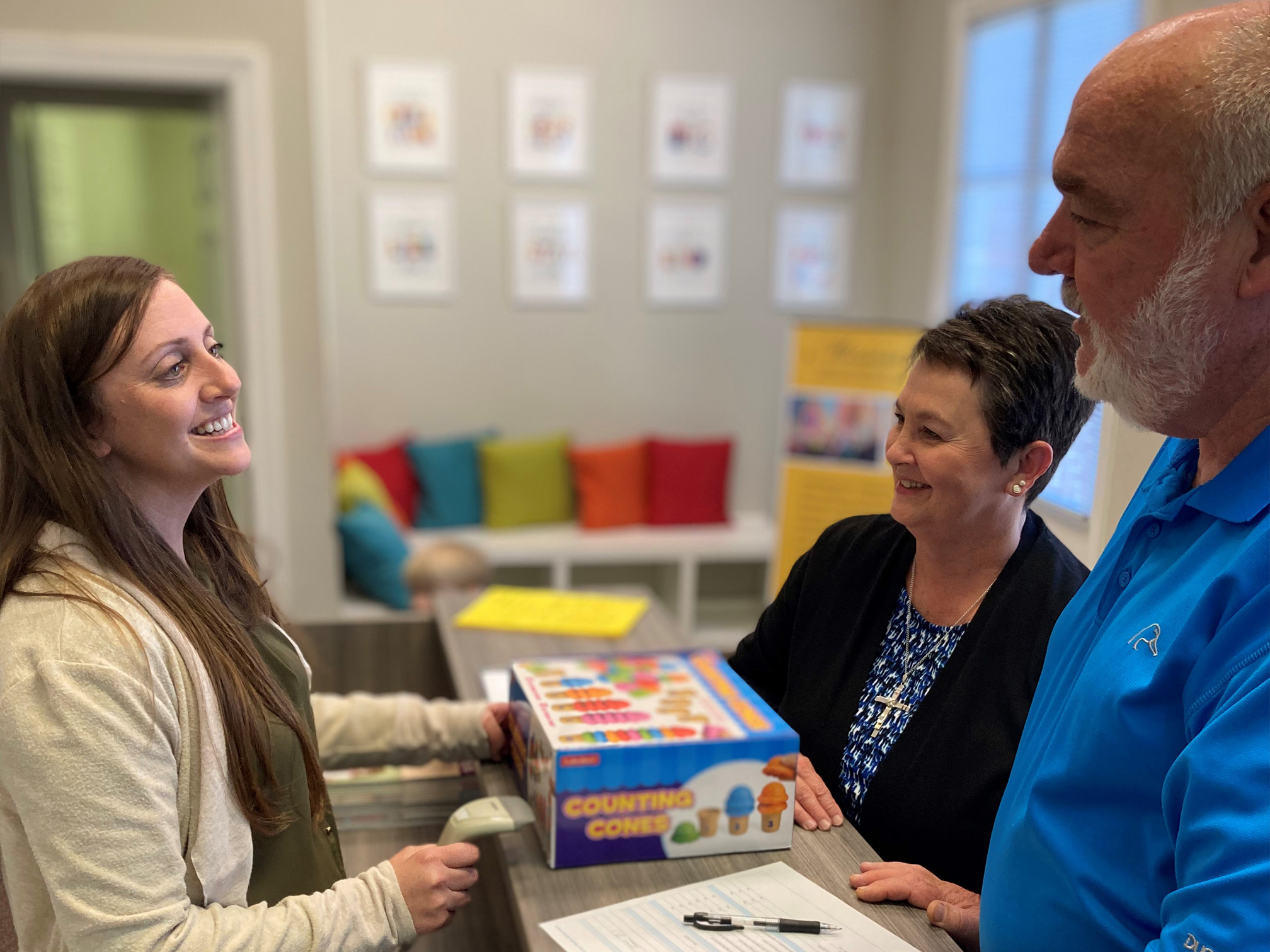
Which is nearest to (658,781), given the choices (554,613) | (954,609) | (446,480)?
(954,609)

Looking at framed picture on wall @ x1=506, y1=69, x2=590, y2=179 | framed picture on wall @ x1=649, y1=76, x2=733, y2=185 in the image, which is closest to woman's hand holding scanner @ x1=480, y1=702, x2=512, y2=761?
framed picture on wall @ x1=506, y1=69, x2=590, y2=179

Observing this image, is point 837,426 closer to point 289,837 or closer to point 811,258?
point 811,258

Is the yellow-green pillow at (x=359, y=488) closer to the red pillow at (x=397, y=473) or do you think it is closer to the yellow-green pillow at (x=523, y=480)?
the red pillow at (x=397, y=473)

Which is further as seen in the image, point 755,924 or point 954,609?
point 954,609

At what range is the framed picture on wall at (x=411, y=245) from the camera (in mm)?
4934

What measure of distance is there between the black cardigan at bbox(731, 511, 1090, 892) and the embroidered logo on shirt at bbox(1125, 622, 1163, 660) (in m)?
0.40

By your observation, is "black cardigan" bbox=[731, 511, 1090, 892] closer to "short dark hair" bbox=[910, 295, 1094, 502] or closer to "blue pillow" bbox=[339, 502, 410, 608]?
"short dark hair" bbox=[910, 295, 1094, 502]

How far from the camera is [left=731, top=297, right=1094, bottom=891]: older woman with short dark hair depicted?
127cm

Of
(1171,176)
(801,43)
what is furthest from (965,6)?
(1171,176)

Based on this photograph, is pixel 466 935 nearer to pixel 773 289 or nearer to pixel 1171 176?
pixel 1171 176

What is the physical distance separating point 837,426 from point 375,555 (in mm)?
1881

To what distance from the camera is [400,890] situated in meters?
1.24

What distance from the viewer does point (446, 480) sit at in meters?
5.00

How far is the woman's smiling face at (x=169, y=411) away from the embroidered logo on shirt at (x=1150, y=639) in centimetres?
95
